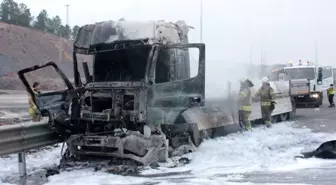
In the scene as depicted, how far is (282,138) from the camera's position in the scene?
10070mm

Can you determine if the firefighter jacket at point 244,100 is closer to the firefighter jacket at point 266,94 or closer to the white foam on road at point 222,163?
the white foam on road at point 222,163

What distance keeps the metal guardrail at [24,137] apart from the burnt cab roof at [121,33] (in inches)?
67.4

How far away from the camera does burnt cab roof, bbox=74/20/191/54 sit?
303 inches

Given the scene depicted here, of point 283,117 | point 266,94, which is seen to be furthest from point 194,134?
point 283,117

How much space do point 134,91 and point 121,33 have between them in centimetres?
129

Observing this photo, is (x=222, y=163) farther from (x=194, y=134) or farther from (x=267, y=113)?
(x=267, y=113)

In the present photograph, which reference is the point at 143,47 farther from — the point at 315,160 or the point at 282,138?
the point at 282,138

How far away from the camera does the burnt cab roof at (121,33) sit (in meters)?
7.69

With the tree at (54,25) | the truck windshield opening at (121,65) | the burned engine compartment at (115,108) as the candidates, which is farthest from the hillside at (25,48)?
the burned engine compartment at (115,108)

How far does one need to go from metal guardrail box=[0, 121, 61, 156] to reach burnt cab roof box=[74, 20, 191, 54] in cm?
171

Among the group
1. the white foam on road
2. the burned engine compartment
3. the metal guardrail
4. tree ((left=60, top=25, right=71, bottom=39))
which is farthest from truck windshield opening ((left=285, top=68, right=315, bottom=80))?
tree ((left=60, top=25, right=71, bottom=39))

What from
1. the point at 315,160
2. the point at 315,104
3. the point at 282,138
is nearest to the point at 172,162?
the point at 315,160

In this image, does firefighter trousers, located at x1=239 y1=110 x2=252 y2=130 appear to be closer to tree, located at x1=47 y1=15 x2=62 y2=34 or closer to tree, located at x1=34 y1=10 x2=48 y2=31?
tree, located at x1=34 y1=10 x2=48 y2=31

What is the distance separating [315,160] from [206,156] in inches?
73.8
